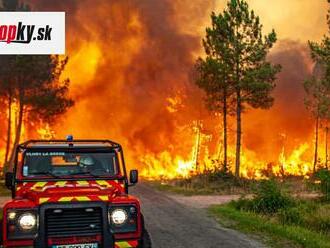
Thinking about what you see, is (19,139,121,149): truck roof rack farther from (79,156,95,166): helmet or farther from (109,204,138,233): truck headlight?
(109,204,138,233): truck headlight

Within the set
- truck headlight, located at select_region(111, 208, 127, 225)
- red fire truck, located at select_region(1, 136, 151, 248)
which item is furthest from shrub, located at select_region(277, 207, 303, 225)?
truck headlight, located at select_region(111, 208, 127, 225)

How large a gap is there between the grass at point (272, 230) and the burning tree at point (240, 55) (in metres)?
16.4

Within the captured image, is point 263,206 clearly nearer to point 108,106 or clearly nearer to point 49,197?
point 49,197

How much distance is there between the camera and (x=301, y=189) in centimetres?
2816

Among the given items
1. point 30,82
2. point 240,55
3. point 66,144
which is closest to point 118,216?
point 66,144

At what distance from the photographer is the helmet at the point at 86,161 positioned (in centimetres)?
912

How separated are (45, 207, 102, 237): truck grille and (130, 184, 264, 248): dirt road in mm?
4131

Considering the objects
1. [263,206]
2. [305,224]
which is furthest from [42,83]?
[305,224]

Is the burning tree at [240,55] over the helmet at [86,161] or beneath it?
over

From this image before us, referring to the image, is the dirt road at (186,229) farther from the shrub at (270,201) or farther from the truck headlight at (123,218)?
the truck headlight at (123,218)

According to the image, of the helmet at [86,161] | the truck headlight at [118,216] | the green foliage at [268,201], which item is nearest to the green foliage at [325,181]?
the green foliage at [268,201]

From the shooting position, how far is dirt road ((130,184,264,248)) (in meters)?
11.9

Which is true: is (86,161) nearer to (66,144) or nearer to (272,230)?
(66,144)

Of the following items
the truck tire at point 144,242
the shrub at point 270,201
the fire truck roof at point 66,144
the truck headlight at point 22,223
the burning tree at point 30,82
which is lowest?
the shrub at point 270,201
